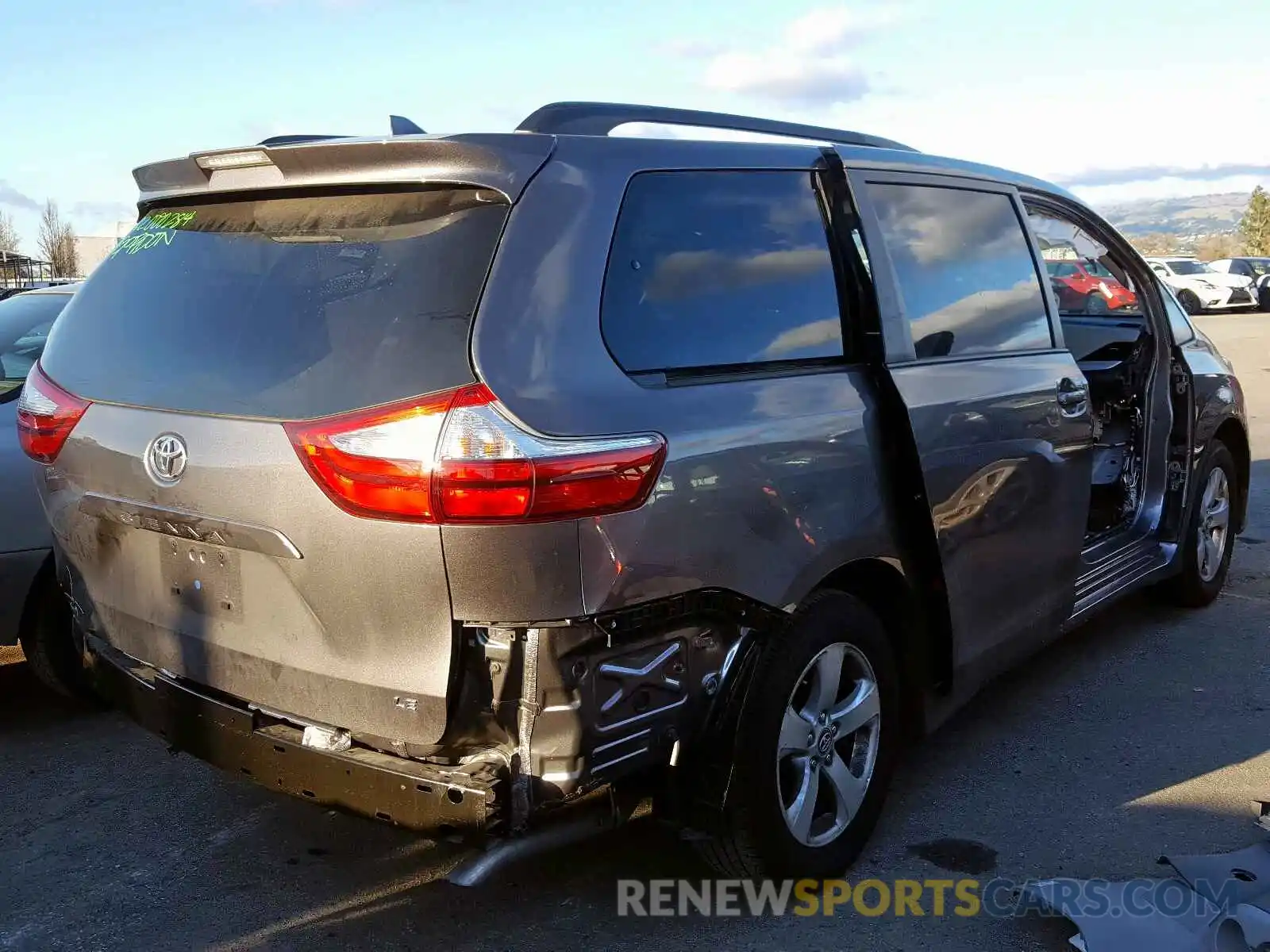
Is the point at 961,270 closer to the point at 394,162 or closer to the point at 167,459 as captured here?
the point at 394,162

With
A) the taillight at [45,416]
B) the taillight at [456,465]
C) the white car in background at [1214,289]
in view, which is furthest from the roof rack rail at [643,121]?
the white car in background at [1214,289]

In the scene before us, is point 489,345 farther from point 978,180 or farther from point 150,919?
point 978,180

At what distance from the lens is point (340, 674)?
2523 mm

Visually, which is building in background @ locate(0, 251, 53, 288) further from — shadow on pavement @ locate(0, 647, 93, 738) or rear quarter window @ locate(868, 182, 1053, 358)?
rear quarter window @ locate(868, 182, 1053, 358)

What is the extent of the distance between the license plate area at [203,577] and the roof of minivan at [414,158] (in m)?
0.88

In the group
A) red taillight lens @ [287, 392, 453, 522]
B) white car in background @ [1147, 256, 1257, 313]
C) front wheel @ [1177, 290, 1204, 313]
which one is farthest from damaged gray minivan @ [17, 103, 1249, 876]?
white car in background @ [1147, 256, 1257, 313]

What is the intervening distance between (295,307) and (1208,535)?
4.71m

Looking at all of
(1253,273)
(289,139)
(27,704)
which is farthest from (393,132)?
(1253,273)

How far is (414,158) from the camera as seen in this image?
102 inches

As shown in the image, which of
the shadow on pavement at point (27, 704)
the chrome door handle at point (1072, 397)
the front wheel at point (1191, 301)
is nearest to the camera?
the chrome door handle at point (1072, 397)

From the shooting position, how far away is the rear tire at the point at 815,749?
2863 mm

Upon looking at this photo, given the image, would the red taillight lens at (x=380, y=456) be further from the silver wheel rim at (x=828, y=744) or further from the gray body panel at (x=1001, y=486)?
the gray body panel at (x=1001, y=486)

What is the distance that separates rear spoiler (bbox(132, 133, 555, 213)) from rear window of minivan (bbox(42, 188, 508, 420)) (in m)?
0.04

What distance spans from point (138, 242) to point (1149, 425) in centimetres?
417
